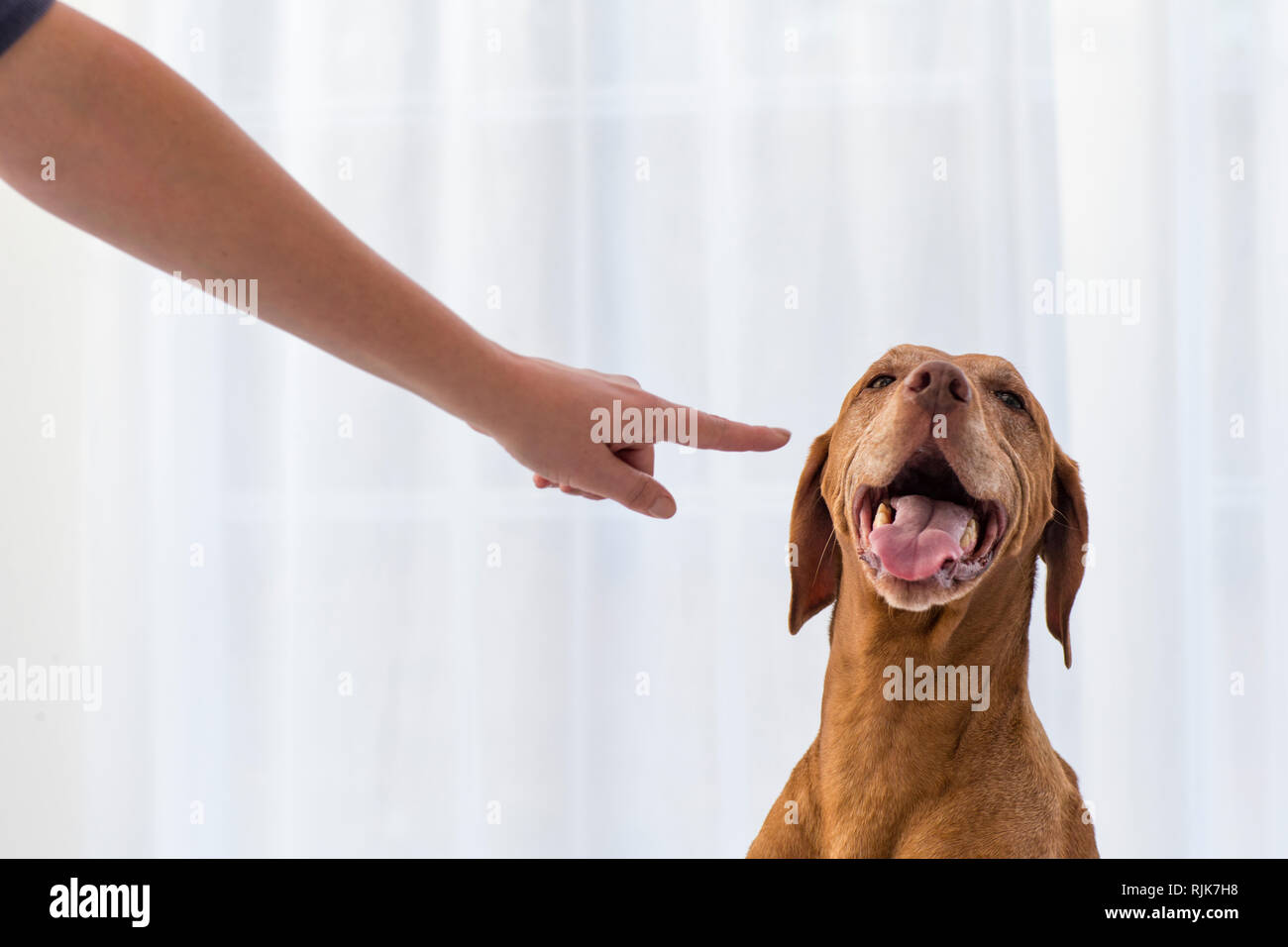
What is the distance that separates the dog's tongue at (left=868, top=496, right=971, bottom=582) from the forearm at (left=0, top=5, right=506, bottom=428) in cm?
57

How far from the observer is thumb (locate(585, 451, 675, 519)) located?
3.71 ft

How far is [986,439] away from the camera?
1.19 m

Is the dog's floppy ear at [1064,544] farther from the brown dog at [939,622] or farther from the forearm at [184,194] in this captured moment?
the forearm at [184,194]

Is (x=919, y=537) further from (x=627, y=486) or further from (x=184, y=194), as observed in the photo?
(x=184, y=194)

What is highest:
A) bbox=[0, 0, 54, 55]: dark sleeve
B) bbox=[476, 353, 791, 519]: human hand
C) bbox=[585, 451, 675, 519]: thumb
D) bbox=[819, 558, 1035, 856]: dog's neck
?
bbox=[0, 0, 54, 55]: dark sleeve

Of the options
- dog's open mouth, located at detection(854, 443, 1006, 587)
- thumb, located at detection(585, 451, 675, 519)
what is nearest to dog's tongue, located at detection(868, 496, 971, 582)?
dog's open mouth, located at detection(854, 443, 1006, 587)

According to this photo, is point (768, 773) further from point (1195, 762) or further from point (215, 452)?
point (215, 452)

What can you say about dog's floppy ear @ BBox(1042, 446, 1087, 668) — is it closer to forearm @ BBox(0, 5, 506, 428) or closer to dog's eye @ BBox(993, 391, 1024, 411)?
dog's eye @ BBox(993, 391, 1024, 411)

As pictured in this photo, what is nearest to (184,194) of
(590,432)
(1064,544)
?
(590,432)

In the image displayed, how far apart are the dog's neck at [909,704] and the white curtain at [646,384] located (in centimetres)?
73

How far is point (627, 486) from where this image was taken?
1144 millimetres

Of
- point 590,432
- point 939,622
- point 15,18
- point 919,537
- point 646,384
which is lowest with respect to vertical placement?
point 939,622

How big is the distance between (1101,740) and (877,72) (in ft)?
4.82

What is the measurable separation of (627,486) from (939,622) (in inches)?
18.1
